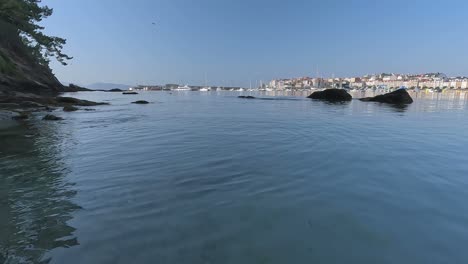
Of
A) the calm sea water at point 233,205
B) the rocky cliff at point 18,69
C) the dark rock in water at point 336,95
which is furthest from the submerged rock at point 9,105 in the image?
the dark rock in water at point 336,95

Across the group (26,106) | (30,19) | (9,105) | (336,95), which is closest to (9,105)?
(9,105)

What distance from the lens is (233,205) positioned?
5.32 m

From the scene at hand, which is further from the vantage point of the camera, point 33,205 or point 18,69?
point 18,69

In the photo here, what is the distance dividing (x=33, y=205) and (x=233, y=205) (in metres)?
3.73

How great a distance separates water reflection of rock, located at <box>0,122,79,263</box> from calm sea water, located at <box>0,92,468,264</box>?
0.09 feet

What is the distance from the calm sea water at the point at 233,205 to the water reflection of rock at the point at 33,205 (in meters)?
0.03

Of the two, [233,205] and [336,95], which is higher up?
[336,95]

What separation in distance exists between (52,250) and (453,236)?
226 inches

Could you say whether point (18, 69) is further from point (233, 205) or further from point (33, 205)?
point (233, 205)

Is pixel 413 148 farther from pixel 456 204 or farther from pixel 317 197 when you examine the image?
pixel 317 197

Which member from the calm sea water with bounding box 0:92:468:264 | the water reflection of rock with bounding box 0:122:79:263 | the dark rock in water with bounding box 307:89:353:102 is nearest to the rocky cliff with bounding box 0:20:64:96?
the water reflection of rock with bounding box 0:122:79:263

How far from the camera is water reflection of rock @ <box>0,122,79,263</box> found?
12.9 feet

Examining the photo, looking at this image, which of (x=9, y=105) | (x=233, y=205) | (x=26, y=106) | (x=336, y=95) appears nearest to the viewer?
(x=233, y=205)

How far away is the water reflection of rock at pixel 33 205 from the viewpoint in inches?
155
